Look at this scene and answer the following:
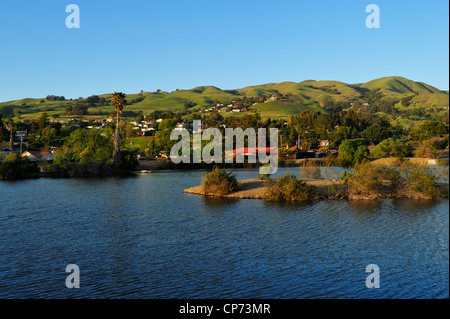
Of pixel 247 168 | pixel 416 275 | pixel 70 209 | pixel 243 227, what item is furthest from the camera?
pixel 247 168

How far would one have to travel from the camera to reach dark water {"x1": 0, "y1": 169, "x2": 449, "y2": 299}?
70.7 ft

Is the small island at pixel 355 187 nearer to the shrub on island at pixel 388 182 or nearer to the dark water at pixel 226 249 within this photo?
the shrub on island at pixel 388 182

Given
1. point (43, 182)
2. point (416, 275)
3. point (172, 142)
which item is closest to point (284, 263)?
point (416, 275)

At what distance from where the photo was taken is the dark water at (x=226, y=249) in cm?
2156

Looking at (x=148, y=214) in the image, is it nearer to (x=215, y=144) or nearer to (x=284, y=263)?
(x=284, y=263)

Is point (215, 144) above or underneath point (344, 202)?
above

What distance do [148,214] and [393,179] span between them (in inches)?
1029

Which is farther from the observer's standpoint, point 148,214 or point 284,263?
point 148,214

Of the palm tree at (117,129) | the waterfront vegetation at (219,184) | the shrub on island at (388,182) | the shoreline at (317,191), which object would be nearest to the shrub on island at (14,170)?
the palm tree at (117,129)

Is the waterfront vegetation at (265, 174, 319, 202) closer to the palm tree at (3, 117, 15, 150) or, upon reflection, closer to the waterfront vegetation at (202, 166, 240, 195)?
the waterfront vegetation at (202, 166, 240, 195)

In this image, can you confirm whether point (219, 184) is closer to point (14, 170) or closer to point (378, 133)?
point (14, 170)

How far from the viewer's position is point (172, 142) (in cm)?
12106

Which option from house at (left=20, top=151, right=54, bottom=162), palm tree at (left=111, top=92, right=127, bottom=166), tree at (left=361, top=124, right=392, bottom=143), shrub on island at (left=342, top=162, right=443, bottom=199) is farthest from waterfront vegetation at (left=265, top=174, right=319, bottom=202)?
tree at (left=361, top=124, right=392, bottom=143)

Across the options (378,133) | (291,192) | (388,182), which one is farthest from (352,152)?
(291,192)
